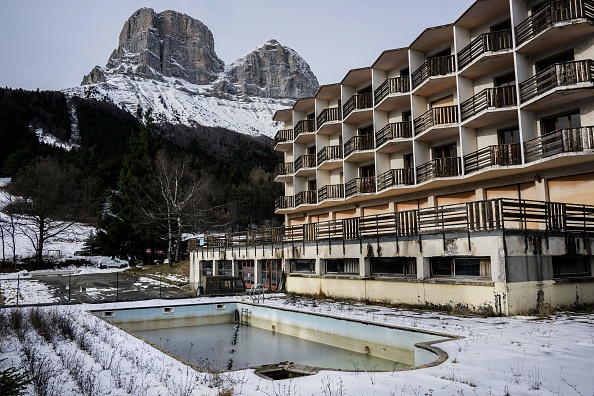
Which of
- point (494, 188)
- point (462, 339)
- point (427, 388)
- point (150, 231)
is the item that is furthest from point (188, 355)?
point (150, 231)

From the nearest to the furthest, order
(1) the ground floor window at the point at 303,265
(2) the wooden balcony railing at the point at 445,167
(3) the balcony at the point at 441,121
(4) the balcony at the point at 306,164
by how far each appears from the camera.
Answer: (2) the wooden balcony railing at the point at 445,167, (3) the balcony at the point at 441,121, (1) the ground floor window at the point at 303,265, (4) the balcony at the point at 306,164

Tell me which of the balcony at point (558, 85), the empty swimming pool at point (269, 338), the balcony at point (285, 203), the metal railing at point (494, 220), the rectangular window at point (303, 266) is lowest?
the empty swimming pool at point (269, 338)

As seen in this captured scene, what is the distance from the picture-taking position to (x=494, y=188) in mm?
25141

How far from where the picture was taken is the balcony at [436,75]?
2706 centimetres

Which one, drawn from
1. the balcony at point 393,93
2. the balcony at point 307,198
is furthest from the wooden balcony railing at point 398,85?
the balcony at point 307,198

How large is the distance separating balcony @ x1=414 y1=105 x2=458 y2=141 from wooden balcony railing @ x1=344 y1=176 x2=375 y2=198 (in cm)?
607

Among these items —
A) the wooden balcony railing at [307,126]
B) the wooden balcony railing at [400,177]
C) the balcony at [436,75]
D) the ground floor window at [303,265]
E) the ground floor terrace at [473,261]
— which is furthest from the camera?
the wooden balcony railing at [307,126]

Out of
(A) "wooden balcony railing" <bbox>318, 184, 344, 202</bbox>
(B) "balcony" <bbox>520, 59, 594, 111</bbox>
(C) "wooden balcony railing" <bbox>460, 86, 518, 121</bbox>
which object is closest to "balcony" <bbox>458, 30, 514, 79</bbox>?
(C) "wooden balcony railing" <bbox>460, 86, 518, 121</bbox>

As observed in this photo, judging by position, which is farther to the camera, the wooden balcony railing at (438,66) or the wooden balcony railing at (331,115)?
the wooden balcony railing at (331,115)

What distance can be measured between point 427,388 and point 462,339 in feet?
15.3

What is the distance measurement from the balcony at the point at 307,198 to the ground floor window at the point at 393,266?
16707 millimetres

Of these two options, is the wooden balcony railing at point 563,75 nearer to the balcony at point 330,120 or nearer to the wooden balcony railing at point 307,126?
the balcony at point 330,120

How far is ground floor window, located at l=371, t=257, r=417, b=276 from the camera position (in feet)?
67.5

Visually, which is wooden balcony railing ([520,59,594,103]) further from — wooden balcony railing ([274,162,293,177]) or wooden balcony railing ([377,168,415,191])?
wooden balcony railing ([274,162,293,177])
